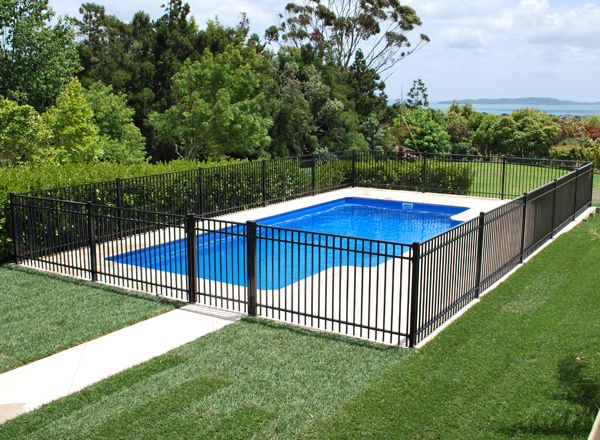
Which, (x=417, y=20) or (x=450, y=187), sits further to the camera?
(x=417, y=20)

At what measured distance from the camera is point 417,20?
173ft

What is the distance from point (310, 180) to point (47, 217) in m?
11.5

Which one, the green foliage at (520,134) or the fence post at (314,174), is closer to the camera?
the fence post at (314,174)

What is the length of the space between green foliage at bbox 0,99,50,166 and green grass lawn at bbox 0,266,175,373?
9424mm

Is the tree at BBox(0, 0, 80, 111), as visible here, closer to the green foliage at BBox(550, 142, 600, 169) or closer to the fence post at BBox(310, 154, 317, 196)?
the fence post at BBox(310, 154, 317, 196)

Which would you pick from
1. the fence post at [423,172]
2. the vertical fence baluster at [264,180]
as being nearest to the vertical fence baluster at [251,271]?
the vertical fence baluster at [264,180]

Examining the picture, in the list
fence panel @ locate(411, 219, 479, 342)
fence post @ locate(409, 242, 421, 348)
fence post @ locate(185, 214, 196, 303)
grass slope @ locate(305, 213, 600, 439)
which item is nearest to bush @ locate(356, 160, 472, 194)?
grass slope @ locate(305, 213, 600, 439)

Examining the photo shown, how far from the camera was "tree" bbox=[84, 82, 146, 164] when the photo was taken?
2686 cm

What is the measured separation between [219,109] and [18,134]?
8.93 meters

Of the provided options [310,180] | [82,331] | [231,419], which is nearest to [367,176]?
[310,180]

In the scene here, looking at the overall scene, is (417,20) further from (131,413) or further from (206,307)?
(131,413)

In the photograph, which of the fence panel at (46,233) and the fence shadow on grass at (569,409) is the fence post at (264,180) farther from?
the fence shadow on grass at (569,409)

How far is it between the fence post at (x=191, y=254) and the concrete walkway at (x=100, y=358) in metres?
0.43

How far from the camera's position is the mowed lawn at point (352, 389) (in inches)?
248
